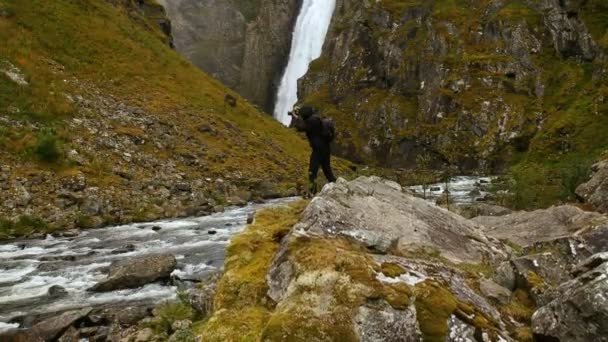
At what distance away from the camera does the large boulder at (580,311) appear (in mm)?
7574

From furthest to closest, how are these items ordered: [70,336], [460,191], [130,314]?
[460,191] < [130,314] < [70,336]

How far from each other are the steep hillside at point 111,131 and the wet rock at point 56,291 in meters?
14.6

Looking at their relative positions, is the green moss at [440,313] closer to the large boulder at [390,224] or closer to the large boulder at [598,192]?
the large boulder at [390,224]

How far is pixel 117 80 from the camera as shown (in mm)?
66062

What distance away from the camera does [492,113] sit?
112 m

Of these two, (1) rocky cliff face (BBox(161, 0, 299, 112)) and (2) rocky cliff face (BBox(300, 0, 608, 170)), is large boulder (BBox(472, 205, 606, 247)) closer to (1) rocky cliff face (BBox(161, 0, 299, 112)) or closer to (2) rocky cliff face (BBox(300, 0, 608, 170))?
(2) rocky cliff face (BBox(300, 0, 608, 170))

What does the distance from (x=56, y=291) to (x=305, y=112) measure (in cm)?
1362

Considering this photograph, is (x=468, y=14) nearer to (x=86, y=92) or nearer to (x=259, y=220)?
(x=86, y=92)

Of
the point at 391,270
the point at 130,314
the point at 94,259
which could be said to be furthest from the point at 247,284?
the point at 94,259

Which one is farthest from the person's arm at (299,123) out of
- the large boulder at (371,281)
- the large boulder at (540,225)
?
the large boulder at (540,225)

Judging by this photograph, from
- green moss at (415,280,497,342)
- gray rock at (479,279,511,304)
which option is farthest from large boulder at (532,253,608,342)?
gray rock at (479,279,511,304)

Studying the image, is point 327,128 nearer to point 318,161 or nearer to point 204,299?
point 318,161

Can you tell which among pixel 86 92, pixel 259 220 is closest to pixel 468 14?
pixel 86 92

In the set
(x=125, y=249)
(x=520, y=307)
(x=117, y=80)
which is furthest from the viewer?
(x=117, y=80)
